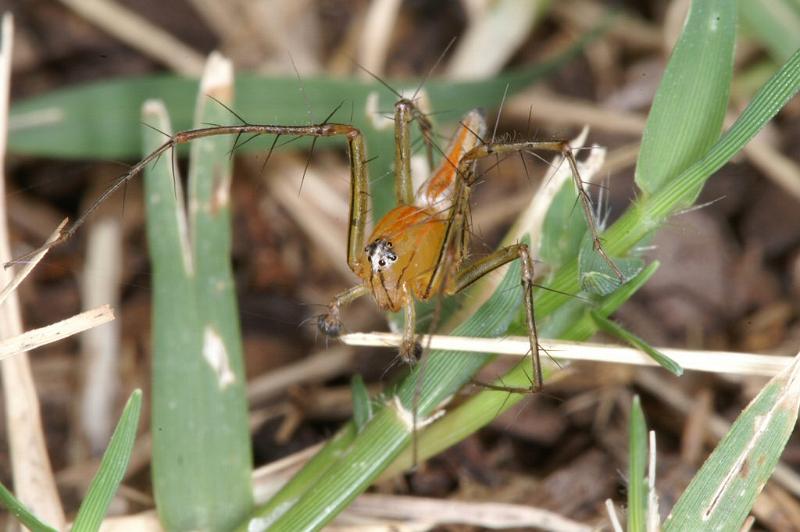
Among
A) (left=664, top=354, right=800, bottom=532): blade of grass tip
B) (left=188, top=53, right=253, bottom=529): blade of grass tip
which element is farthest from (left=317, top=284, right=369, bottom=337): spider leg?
(left=664, top=354, right=800, bottom=532): blade of grass tip

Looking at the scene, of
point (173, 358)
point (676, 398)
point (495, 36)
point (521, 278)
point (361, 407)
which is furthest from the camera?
point (495, 36)

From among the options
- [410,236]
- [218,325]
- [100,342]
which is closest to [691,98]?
[410,236]

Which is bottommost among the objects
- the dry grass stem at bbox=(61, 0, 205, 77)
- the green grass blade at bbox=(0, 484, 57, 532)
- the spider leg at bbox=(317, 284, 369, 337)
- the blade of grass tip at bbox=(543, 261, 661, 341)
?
the green grass blade at bbox=(0, 484, 57, 532)

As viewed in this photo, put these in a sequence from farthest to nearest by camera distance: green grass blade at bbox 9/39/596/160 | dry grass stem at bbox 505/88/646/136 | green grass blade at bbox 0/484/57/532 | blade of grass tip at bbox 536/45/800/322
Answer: dry grass stem at bbox 505/88/646/136 → green grass blade at bbox 9/39/596/160 → blade of grass tip at bbox 536/45/800/322 → green grass blade at bbox 0/484/57/532

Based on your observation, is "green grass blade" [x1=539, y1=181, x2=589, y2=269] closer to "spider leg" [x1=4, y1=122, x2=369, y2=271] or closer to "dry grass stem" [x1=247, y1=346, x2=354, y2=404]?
"spider leg" [x1=4, y1=122, x2=369, y2=271]

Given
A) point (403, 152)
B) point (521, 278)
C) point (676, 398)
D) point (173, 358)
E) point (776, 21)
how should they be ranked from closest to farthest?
point (521, 278), point (173, 358), point (403, 152), point (676, 398), point (776, 21)

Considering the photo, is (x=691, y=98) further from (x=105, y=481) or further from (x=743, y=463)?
(x=105, y=481)

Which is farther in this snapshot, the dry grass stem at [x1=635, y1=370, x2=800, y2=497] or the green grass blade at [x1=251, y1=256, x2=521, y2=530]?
the dry grass stem at [x1=635, y1=370, x2=800, y2=497]
